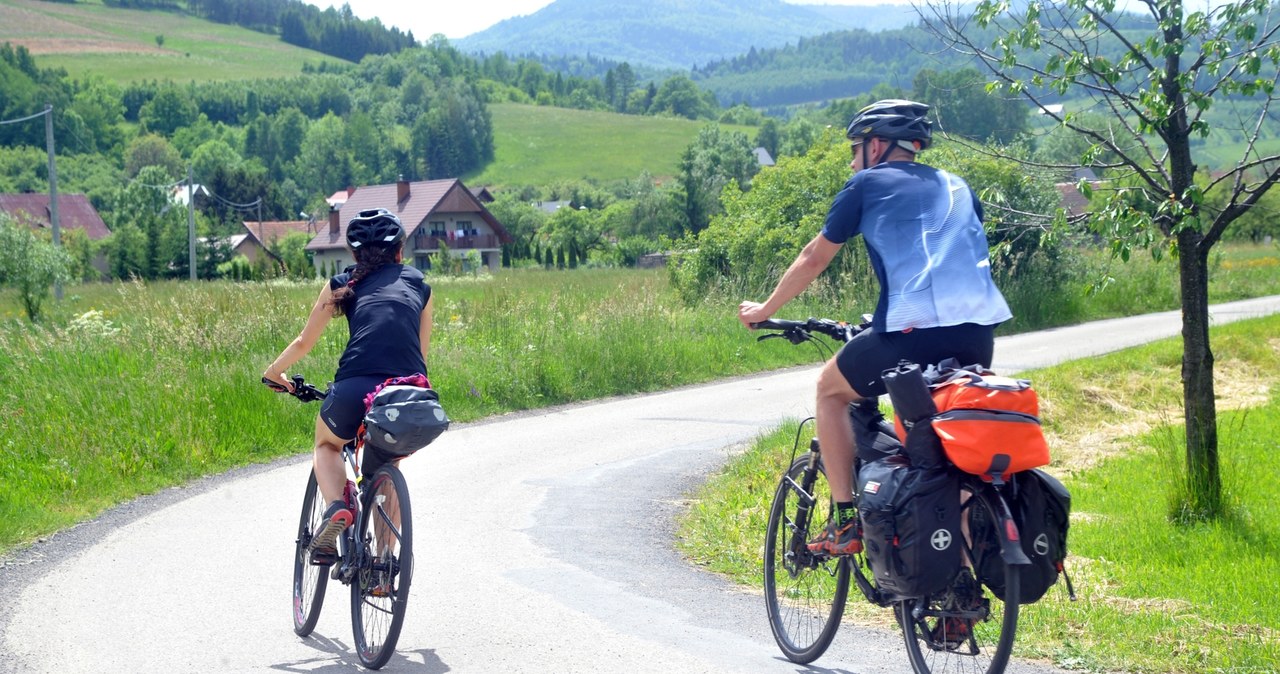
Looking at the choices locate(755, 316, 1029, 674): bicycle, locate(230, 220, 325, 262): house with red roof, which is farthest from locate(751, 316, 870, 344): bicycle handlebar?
locate(230, 220, 325, 262): house with red roof

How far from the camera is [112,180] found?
119m

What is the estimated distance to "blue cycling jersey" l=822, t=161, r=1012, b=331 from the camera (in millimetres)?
4465

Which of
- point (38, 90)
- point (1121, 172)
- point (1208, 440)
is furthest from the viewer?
point (38, 90)

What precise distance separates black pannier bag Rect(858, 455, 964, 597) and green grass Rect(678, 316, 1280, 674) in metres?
1.35

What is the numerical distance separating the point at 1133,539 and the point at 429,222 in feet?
279

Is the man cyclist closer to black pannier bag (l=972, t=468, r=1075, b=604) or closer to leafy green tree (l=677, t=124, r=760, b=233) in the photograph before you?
black pannier bag (l=972, t=468, r=1075, b=604)

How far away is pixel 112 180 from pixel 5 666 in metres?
125

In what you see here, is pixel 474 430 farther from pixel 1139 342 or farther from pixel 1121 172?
pixel 1139 342

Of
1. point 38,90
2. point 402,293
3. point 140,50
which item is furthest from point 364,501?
point 140,50

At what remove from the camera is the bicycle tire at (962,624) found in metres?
4.10

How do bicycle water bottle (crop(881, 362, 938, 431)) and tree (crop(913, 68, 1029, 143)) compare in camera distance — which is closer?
bicycle water bottle (crop(881, 362, 938, 431))

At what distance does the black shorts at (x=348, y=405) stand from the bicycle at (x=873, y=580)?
179 cm

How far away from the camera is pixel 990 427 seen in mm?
4051

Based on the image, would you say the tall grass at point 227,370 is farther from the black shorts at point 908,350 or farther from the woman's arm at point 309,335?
the black shorts at point 908,350
